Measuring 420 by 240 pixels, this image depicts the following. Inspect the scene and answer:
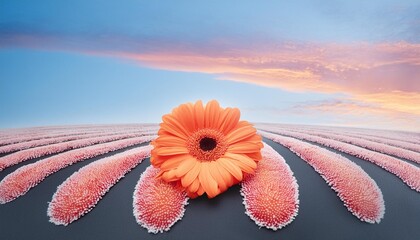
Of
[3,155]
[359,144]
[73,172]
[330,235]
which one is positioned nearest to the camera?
[330,235]

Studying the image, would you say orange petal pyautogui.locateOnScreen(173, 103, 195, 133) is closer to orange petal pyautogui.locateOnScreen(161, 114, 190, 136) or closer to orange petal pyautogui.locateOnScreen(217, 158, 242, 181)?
orange petal pyautogui.locateOnScreen(161, 114, 190, 136)

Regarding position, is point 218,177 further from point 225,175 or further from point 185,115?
point 185,115

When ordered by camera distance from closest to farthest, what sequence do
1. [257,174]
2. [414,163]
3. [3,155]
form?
1. [257,174]
2. [414,163]
3. [3,155]

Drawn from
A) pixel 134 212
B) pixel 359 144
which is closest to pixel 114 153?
pixel 134 212

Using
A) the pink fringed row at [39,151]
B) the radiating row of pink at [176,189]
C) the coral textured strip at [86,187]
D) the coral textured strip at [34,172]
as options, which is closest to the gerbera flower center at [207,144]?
the radiating row of pink at [176,189]

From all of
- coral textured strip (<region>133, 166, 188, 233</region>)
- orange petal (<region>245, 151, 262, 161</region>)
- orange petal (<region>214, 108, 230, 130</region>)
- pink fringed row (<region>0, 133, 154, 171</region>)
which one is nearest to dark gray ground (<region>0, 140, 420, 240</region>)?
coral textured strip (<region>133, 166, 188, 233</region>)

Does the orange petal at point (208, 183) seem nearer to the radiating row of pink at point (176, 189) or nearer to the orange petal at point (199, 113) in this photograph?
the radiating row of pink at point (176, 189)

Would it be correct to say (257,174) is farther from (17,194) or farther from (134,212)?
(17,194)
